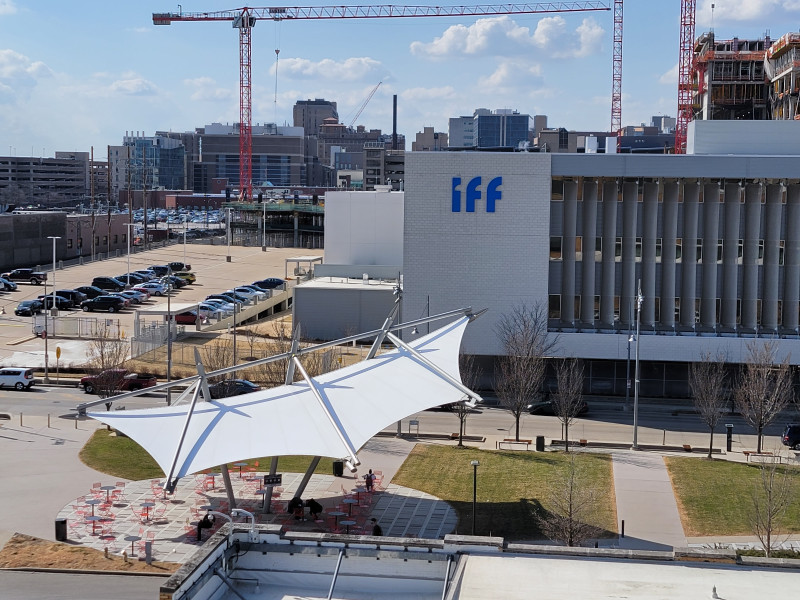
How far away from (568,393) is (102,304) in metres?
47.0

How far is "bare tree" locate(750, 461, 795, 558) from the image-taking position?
115 feet

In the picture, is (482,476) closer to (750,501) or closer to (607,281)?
(750,501)

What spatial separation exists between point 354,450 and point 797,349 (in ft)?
117

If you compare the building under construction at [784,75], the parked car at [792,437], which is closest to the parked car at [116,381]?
the parked car at [792,437]

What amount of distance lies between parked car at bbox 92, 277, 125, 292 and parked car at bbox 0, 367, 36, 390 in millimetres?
36544

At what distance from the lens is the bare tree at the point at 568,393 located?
5181 cm

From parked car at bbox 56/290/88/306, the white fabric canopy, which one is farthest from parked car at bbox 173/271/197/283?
the white fabric canopy

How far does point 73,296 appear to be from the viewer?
89562 mm

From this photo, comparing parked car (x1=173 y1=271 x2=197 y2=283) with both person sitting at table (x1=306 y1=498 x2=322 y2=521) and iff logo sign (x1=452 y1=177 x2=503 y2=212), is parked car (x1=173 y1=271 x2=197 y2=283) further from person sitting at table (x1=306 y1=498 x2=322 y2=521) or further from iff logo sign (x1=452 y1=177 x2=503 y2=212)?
person sitting at table (x1=306 y1=498 x2=322 y2=521)

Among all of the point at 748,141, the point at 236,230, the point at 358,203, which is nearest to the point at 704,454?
the point at 748,141

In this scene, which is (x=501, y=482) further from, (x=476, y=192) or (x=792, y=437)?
(x=476, y=192)

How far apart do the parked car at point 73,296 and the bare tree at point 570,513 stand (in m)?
55.9

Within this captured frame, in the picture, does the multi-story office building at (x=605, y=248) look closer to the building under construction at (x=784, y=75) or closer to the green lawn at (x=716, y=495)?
the green lawn at (x=716, y=495)

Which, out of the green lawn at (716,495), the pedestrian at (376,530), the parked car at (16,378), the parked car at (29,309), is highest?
the parked car at (29,309)
